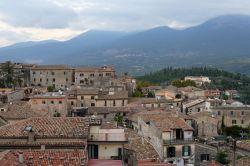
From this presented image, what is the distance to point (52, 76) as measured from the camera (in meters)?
104

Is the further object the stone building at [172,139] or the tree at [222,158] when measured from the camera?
the stone building at [172,139]

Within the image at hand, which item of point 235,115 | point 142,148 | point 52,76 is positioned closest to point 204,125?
point 235,115

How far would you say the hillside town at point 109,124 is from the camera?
27.3 m

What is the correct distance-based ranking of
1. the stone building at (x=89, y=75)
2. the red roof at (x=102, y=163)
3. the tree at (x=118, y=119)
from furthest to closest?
the stone building at (x=89, y=75)
the tree at (x=118, y=119)
the red roof at (x=102, y=163)

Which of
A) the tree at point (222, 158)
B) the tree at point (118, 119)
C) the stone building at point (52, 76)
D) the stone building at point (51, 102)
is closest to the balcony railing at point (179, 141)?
the tree at point (222, 158)

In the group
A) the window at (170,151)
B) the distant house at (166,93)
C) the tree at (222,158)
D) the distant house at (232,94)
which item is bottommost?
the distant house at (232,94)

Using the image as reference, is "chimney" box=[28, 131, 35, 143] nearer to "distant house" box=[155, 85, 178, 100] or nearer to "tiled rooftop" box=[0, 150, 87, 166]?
"tiled rooftop" box=[0, 150, 87, 166]

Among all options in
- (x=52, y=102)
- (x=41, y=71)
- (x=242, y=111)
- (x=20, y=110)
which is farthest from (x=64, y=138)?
(x=41, y=71)

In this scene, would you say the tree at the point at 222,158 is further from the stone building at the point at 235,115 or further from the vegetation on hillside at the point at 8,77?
the vegetation on hillside at the point at 8,77

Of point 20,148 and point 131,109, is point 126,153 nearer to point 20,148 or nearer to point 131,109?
point 20,148

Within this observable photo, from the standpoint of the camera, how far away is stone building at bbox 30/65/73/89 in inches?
4075

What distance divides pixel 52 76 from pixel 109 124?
199 ft

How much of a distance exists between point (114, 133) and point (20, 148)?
6.40 m

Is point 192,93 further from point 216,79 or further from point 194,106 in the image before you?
point 216,79
